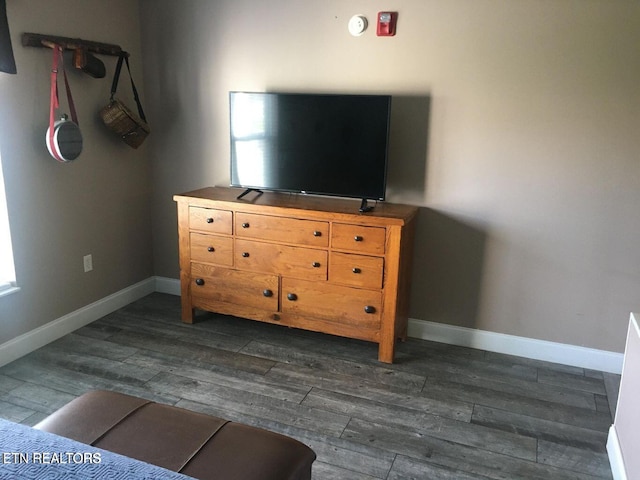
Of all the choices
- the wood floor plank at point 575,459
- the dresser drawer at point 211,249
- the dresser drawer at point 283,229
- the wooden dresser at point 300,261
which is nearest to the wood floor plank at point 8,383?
the wooden dresser at point 300,261

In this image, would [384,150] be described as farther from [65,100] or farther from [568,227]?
[65,100]

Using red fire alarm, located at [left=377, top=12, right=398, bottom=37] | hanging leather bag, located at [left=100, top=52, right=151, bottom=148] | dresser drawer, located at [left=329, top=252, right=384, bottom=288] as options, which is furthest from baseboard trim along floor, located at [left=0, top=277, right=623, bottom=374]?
red fire alarm, located at [left=377, top=12, right=398, bottom=37]

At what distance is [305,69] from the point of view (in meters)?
3.34

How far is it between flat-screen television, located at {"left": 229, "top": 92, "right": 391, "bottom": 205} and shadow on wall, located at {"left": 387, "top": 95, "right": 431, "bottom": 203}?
0.24 meters

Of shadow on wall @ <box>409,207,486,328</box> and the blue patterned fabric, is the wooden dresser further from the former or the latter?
the blue patterned fabric

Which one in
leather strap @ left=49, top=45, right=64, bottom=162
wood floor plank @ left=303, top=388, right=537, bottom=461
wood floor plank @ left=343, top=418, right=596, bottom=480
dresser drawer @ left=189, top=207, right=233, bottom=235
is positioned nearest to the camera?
wood floor plank @ left=343, top=418, right=596, bottom=480

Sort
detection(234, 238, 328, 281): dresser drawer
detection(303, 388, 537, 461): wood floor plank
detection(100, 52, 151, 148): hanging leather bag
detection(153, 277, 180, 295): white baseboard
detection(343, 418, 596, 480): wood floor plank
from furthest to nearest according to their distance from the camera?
detection(153, 277, 180, 295): white baseboard, detection(100, 52, 151, 148): hanging leather bag, detection(234, 238, 328, 281): dresser drawer, detection(303, 388, 537, 461): wood floor plank, detection(343, 418, 596, 480): wood floor plank

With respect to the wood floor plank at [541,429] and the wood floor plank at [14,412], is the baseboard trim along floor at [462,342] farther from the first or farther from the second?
the wood floor plank at [541,429]

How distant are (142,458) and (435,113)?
241 cm

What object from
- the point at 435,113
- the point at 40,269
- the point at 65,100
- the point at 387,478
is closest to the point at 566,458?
the point at 387,478

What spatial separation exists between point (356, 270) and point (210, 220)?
1.00 meters

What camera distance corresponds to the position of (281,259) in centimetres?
320

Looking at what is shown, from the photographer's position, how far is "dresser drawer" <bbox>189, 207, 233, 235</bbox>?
3279mm

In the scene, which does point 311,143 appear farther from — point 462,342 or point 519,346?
point 519,346
